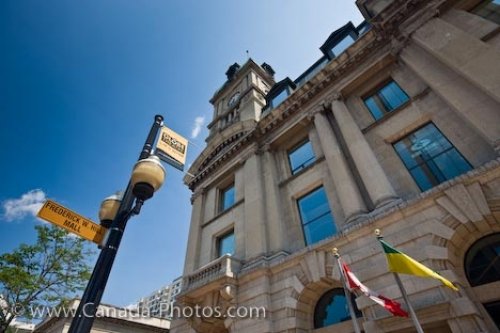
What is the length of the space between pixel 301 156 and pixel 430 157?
7.19m

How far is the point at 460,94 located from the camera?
10.4 m

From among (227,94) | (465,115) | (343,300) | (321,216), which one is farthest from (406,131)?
(227,94)

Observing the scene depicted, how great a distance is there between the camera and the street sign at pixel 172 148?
619 cm

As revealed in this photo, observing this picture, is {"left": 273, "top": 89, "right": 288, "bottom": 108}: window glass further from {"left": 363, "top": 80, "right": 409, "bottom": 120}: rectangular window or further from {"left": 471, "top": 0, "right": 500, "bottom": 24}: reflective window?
{"left": 471, "top": 0, "right": 500, "bottom": 24}: reflective window

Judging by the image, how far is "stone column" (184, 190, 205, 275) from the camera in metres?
17.4

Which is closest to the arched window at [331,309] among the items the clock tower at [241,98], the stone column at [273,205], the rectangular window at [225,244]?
the stone column at [273,205]

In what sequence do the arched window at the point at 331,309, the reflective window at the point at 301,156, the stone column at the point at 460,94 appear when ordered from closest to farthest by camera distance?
the stone column at the point at 460,94
the arched window at the point at 331,309
the reflective window at the point at 301,156

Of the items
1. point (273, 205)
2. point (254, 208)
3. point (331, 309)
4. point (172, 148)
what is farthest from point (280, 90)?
point (172, 148)

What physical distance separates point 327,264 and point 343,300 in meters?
1.54

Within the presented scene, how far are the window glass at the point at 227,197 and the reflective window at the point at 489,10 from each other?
1629cm

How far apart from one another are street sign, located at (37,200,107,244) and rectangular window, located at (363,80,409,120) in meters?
13.6

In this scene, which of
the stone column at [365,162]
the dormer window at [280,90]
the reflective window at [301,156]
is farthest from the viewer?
the dormer window at [280,90]

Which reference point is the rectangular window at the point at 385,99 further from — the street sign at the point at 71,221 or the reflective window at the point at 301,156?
the street sign at the point at 71,221

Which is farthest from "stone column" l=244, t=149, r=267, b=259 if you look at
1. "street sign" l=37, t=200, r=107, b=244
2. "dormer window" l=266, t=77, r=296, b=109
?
"street sign" l=37, t=200, r=107, b=244
